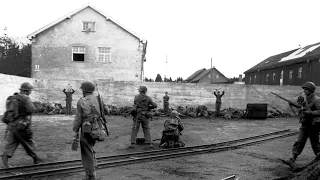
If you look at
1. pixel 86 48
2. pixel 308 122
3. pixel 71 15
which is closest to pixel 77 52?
pixel 86 48

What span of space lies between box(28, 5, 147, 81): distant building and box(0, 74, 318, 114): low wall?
8.63m

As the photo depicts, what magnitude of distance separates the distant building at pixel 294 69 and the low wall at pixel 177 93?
14.3 m

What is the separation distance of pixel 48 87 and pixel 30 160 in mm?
14715

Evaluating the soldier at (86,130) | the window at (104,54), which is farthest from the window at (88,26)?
the soldier at (86,130)

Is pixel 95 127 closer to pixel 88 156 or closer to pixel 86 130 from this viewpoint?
pixel 86 130

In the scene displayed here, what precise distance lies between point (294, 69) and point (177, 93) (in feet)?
82.1

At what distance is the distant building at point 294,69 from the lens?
37250mm

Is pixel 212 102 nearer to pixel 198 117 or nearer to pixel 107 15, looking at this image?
pixel 198 117

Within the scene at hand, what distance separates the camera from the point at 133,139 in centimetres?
1084

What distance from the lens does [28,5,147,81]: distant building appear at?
30.9 meters

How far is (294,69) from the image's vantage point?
42.4 metres

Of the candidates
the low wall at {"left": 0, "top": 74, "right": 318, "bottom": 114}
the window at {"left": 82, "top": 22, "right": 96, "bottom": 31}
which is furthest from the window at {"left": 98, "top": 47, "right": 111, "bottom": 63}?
the low wall at {"left": 0, "top": 74, "right": 318, "bottom": 114}

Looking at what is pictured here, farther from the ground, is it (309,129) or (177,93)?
(177,93)

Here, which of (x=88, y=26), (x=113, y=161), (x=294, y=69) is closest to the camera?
(x=113, y=161)
